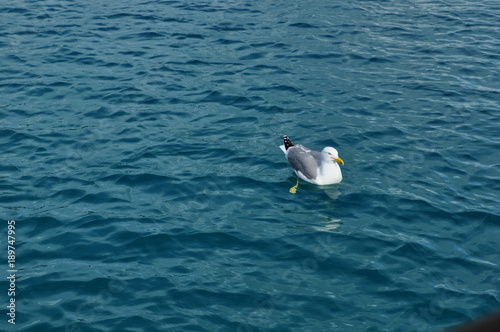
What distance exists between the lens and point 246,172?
42.5ft

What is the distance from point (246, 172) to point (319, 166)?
1.69 m

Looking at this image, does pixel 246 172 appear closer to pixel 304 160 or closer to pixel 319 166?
pixel 304 160

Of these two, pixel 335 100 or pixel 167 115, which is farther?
pixel 335 100

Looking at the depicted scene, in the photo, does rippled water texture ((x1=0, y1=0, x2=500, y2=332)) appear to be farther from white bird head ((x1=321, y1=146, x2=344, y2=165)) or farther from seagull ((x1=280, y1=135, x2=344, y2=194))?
white bird head ((x1=321, y1=146, x2=344, y2=165))

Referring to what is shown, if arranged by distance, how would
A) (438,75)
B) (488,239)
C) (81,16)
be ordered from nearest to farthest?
(488,239) → (438,75) → (81,16)

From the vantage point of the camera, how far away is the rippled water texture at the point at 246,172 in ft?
29.3

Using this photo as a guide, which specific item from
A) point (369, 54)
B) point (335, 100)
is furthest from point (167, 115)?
point (369, 54)

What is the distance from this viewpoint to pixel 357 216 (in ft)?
37.1

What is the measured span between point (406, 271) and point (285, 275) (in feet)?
6.58

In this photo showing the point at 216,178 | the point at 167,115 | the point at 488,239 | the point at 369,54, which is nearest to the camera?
the point at 488,239

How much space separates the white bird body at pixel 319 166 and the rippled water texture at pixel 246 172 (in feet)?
0.91

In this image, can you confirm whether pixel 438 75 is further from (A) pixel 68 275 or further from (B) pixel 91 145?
(A) pixel 68 275

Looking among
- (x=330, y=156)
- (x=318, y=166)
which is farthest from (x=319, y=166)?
(x=330, y=156)

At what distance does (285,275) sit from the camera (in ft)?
31.2
